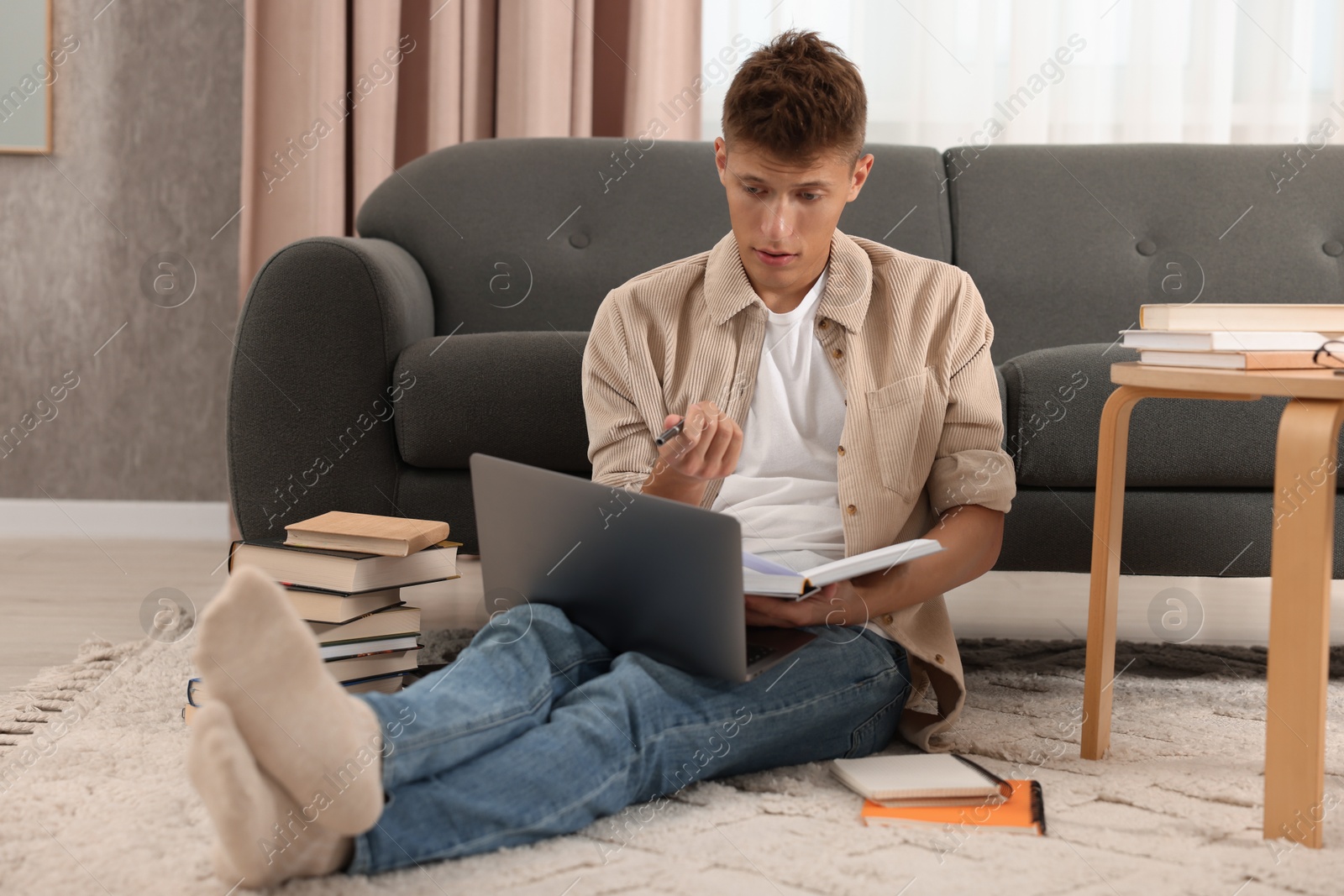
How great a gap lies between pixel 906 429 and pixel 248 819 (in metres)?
0.71

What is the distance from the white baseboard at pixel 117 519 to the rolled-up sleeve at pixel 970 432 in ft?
6.46

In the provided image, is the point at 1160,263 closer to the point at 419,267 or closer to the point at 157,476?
the point at 419,267

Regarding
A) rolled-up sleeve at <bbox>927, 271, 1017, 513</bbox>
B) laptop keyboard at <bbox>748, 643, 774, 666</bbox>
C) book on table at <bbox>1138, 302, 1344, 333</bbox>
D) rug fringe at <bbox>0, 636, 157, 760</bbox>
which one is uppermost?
book on table at <bbox>1138, 302, 1344, 333</bbox>

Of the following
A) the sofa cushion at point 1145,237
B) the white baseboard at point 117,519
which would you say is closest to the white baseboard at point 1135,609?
the sofa cushion at point 1145,237

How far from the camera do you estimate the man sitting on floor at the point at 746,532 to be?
764mm

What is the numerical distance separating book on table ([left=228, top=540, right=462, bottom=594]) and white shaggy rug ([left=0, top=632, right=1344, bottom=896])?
0.18m

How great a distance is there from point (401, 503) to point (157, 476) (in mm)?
1410

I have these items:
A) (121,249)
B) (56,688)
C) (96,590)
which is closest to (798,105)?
(56,688)

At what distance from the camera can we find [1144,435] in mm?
1412

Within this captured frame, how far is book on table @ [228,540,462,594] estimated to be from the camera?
121cm

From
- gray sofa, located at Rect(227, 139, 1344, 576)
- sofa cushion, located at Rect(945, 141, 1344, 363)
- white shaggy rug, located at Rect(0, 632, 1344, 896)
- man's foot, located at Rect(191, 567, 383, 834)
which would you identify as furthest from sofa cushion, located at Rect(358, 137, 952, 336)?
man's foot, located at Rect(191, 567, 383, 834)

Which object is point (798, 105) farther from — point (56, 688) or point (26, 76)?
point (26, 76)

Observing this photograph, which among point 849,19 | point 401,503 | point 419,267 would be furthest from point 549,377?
point 849,19

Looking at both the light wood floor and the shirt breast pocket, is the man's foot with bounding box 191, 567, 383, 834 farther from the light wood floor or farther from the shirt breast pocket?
the light wood floor
